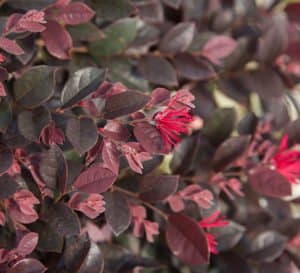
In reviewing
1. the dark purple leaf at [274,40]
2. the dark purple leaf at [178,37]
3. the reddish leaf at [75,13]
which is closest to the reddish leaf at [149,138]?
the reddish leaf at [75,13]

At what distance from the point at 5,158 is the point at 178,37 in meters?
0.42

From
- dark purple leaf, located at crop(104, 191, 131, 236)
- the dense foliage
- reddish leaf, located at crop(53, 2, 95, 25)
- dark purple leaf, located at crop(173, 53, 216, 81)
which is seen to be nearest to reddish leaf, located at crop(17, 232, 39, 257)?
the dense foliage

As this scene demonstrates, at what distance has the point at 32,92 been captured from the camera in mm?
821

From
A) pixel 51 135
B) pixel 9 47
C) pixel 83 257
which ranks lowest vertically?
pixel 83 257

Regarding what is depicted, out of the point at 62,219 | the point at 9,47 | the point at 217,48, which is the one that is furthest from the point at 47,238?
the point at 217,48

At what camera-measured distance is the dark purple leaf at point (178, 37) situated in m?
1.04

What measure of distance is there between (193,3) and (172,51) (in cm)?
15

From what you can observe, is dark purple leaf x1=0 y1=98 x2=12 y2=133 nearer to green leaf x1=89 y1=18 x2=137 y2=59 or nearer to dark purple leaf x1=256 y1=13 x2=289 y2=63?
green leaf x1=89 y1=18 x2=137 y2=59

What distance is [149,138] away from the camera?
2.48ft

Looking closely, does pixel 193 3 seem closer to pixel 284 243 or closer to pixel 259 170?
pixel 259 170

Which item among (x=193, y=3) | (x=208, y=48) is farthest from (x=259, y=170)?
(x=193, y=3)

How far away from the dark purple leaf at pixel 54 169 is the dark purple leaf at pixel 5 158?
47 mm

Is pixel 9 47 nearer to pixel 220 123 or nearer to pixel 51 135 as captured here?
pixel 51 135

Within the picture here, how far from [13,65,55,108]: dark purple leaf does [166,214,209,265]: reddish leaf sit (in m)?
0.27
